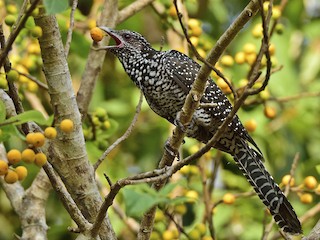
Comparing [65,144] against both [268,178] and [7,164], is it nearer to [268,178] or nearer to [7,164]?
[7,164]

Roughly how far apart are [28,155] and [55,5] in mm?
483

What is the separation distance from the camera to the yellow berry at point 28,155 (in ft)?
8.38

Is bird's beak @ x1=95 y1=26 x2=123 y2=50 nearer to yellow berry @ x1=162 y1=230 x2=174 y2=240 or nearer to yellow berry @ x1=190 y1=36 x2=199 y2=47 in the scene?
yellow berry @ x1=190 y1=36 x2=199 y2=47

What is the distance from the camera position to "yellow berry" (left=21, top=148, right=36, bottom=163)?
8.38 feet

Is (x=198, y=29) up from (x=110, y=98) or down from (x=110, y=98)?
up

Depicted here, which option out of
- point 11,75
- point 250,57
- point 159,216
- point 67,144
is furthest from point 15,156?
point 250,57

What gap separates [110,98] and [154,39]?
770 millimetres

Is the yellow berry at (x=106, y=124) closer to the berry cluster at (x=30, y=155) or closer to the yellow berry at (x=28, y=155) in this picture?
the berry cluster at (x=30, y=155)

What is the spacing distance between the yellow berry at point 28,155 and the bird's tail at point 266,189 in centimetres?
194

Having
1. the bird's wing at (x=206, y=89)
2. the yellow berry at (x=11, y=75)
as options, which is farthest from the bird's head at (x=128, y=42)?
the yellow berry at (x=11, y=75)

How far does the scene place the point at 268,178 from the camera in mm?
4473

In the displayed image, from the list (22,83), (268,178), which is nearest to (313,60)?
(268,178)

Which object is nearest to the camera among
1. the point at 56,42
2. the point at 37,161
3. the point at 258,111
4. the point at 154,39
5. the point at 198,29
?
the point at 37,161

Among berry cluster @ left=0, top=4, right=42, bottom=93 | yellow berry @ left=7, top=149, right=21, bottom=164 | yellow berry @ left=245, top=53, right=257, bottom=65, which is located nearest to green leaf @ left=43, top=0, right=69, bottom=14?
yellow berry @ left=7, top=149, right=21, bottom=164
